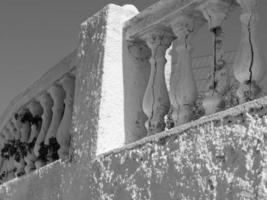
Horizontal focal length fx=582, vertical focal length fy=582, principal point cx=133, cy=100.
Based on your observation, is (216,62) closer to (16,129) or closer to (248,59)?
(248,59)

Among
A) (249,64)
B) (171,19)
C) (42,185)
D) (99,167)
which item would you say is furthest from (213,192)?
(42,185)

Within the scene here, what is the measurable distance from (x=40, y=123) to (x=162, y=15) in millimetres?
1857

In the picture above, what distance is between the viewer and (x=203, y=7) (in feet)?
8.75

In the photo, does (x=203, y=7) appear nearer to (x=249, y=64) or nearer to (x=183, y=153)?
(x=249, y=64)

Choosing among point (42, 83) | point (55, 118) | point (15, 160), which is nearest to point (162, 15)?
point (55, 118)

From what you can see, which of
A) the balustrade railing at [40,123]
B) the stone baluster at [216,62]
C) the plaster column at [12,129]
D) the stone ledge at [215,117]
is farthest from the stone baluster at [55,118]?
the stone baluster at [216,62]

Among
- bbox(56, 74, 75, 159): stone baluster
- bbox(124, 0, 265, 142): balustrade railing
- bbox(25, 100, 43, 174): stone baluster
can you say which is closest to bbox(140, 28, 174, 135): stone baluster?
bbox(124, 0, 265, 142): balustrade railing

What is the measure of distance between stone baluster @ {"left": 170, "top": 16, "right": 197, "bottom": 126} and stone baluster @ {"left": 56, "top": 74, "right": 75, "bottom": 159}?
1098 mm

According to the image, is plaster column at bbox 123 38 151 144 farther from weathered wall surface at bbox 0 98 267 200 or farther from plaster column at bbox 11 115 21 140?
plaster column at bbox 11 115 21 140

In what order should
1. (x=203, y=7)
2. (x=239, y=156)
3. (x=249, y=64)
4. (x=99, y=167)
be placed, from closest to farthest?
(x=239, y=156) < (x=249, y=64) < (x=203, y=7) < (x=99, y=167)

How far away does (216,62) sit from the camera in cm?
257

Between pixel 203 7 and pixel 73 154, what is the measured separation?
3.56 feet

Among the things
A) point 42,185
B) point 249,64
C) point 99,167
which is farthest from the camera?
point 42,185

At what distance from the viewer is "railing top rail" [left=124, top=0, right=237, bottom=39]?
2732 millimetres
